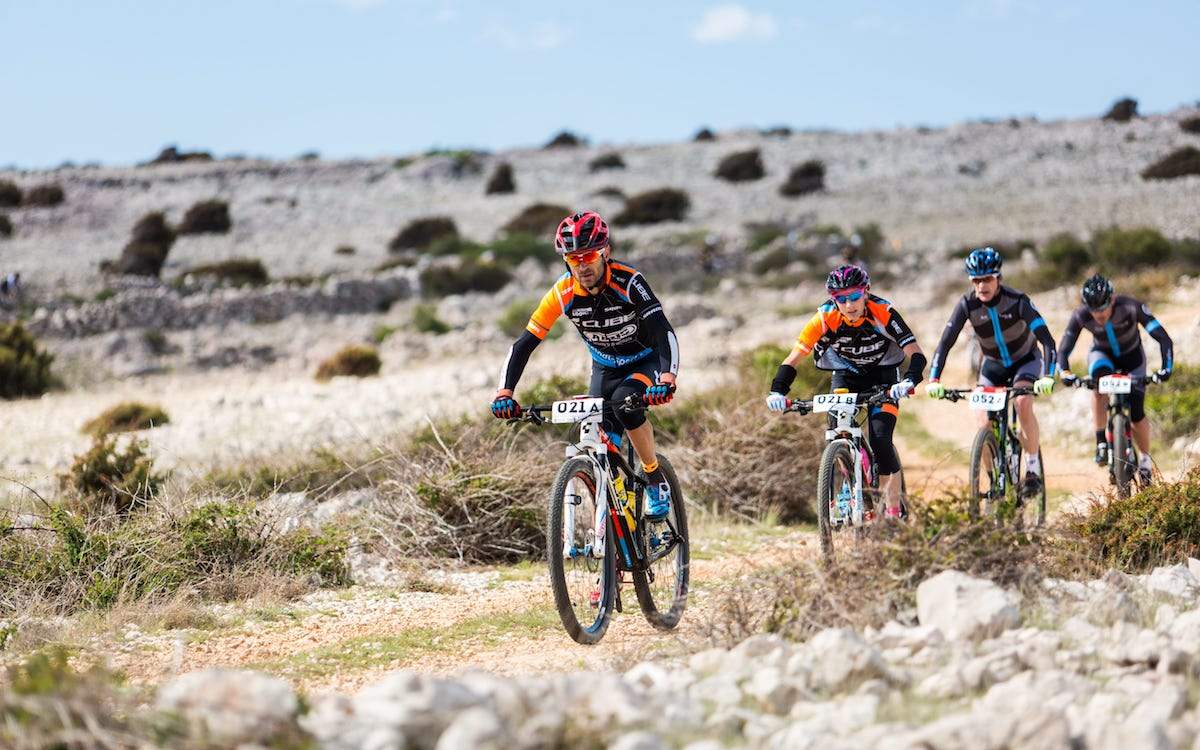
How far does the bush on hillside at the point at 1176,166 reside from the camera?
141 ft

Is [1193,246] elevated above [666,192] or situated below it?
below

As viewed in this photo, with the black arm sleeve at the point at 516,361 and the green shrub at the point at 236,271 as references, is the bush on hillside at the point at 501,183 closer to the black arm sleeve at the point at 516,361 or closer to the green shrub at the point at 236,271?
the green shrub at the point at 236,271

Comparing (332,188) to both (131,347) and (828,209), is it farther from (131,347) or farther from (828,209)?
(131,347)

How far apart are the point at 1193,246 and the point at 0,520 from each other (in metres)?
27.6

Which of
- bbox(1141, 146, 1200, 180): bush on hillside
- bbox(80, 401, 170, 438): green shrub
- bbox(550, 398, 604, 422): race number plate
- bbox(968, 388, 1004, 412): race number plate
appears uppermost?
bbox(1141, 146, 1200, 180): bush on hillside

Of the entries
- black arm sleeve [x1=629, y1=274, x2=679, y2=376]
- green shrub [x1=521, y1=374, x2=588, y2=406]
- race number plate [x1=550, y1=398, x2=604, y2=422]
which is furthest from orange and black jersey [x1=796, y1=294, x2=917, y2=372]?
green shrub [x1=521, y1=374, x2=588, y2=406]

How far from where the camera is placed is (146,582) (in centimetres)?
772

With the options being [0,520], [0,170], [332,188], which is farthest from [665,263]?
[0,170]

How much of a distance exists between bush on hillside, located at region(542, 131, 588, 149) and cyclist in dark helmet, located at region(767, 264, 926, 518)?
53.3 m

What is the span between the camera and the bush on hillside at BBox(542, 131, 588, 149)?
61000 mm

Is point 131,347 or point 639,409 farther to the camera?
point 131,347

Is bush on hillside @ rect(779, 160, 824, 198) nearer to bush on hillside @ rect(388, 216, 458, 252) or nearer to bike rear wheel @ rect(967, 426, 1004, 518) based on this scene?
bush on hillside @ rect(388, 216, 458, 252)

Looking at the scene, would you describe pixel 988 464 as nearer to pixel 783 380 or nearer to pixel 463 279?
pixel 783 380

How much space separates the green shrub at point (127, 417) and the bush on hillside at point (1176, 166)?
121ft
